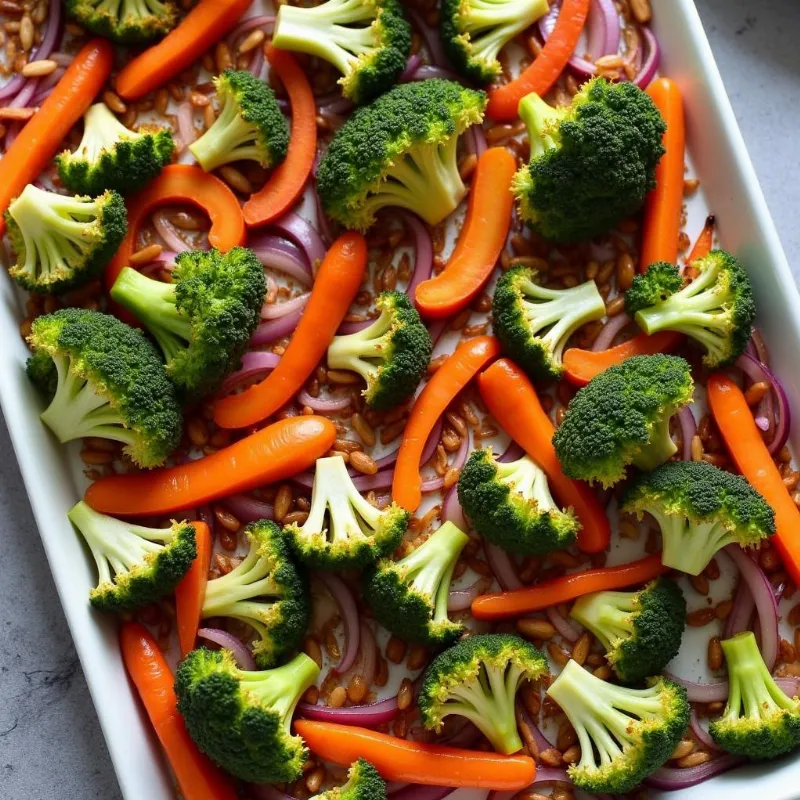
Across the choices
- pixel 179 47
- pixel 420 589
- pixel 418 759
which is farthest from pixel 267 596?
pixel 179 47

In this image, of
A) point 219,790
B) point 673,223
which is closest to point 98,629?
point 219,790

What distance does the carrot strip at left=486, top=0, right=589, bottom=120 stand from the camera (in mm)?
2592

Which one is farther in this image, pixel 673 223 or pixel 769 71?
pixel 769 71

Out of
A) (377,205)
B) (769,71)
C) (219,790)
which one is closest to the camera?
(219,790)

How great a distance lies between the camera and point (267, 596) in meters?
2.42

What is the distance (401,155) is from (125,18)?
2.81ft

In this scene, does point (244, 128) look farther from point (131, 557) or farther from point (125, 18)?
point (131, 557)

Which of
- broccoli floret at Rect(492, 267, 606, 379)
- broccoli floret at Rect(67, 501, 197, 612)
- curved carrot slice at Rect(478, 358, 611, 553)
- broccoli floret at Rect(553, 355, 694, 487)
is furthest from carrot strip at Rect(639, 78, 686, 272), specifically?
broccoli floret at Rect(67, 501, 197, 612)

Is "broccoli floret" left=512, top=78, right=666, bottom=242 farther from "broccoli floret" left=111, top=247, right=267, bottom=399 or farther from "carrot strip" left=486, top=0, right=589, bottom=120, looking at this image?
"broccoli floret" left=111, top=247, right=267, bottom=399

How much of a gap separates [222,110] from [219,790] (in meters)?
1.78

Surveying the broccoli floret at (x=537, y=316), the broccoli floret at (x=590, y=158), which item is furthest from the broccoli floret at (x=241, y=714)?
the broccoli floret at (x=590, y=158)

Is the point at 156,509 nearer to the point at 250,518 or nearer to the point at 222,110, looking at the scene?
the point at 250,518

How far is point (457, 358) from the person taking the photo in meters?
2.52

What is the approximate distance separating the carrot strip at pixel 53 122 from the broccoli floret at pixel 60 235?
8 centimetres
